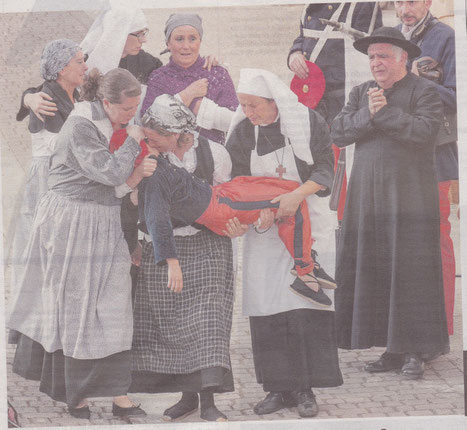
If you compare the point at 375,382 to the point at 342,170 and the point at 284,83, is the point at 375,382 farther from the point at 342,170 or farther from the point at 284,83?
the point at 284,83

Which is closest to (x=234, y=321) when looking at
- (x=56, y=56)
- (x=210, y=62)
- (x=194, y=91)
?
(x=194, y=91)

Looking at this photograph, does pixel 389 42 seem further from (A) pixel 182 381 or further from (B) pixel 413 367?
(A) pixel 182 381

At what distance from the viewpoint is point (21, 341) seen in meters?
4.33

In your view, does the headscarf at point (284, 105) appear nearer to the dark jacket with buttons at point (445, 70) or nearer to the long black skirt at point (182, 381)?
the dark jacket with buttons at point (445, 70)

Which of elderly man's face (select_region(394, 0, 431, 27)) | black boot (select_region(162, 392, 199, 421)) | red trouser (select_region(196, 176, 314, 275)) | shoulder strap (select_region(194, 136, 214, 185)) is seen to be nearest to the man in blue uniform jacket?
elderly man's face (select_region(394, 0, 431, 27))

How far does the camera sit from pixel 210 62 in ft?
13.8

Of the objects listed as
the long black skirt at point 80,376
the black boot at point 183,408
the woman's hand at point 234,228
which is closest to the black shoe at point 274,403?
the black boot at point 183,408

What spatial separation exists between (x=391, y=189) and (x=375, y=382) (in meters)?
1.12

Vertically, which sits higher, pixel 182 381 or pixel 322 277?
pixel 322 277

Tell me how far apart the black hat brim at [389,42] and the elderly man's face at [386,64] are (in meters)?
0.02

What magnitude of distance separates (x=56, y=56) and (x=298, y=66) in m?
1.36

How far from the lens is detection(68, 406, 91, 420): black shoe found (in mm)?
4250

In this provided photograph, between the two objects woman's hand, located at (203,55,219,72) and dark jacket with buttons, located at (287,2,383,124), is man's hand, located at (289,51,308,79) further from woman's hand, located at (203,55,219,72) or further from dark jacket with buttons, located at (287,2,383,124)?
woman's hand, located at (203,55,219,72)

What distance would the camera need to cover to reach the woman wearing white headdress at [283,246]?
4.17m
